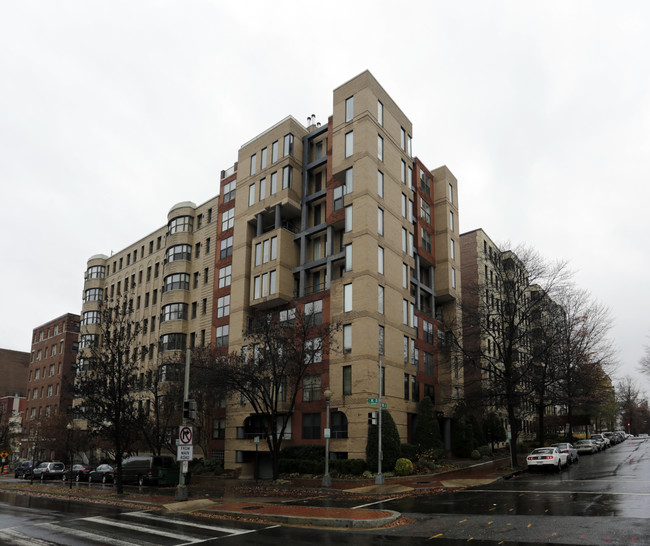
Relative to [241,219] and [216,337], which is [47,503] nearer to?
[216,337]

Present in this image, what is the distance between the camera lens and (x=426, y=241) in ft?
166

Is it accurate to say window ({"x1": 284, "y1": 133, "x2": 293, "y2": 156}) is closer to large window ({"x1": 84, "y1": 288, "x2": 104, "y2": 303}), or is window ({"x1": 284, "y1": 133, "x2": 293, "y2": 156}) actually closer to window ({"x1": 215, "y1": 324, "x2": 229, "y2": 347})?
window ({"x1": 215, "y1": 324, "x2": 229, "y2": 347})

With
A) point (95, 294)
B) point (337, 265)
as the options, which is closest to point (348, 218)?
point (337, 265)

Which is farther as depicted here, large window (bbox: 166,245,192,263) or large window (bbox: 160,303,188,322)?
large window (bbox: 166,245,192,263)

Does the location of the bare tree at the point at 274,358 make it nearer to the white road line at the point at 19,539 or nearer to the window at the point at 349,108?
the white road line at the point at 19,539

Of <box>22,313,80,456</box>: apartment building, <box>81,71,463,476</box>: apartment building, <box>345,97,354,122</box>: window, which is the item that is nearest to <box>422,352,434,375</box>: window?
<box>81,71,463,476</box>: apartment building

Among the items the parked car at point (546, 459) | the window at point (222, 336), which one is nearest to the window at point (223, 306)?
the window at point (222, 336)

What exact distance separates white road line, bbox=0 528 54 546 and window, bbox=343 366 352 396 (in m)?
23.9

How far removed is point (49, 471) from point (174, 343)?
15.7m

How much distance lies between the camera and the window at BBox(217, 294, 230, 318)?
49719 millimetres

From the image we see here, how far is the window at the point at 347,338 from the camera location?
127 ft

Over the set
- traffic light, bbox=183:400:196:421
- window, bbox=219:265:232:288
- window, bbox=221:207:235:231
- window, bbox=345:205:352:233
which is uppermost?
window, bbox=221:207:235:231

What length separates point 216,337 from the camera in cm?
4988

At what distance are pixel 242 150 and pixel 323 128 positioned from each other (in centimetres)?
953
